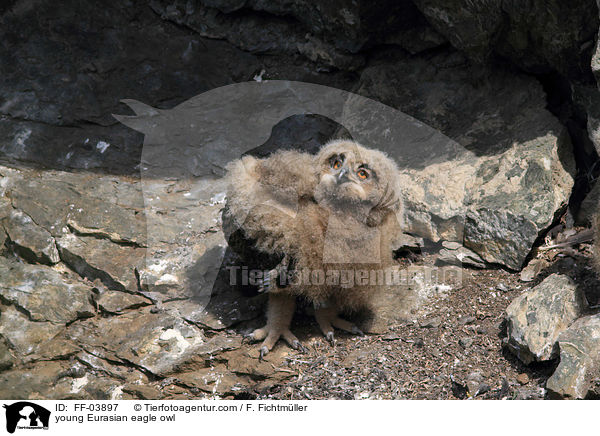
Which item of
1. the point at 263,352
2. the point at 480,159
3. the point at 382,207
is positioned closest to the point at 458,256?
the point at 480,159

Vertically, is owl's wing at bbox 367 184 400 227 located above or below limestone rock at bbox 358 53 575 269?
below

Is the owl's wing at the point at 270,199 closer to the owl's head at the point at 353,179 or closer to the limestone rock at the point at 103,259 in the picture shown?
the owl's head at the point at 353,179

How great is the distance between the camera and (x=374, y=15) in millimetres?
5457

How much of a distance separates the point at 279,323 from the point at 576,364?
6.53 feet

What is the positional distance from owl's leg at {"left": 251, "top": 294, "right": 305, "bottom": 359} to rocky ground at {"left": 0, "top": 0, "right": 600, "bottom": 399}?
92 mm

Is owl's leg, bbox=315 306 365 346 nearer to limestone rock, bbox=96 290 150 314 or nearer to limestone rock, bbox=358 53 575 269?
limestone rock, bbox=358 53 575 269

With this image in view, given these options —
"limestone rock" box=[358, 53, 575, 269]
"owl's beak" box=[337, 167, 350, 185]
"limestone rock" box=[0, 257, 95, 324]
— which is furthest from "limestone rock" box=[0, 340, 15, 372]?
"limestone rock" box=[358, 53, 575, 269]

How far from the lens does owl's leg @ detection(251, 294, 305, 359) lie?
423 cm

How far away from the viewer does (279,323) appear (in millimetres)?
4285

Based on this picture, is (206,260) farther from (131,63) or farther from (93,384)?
(131,63)

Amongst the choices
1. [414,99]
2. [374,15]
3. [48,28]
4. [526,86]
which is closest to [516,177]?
[526,86]
